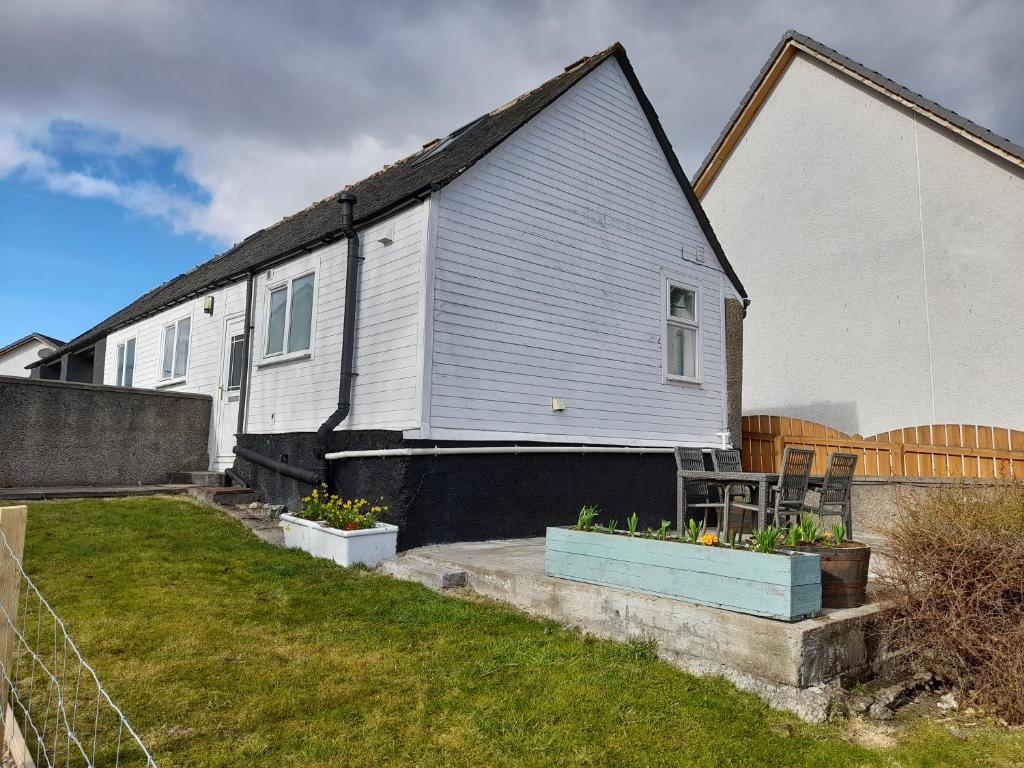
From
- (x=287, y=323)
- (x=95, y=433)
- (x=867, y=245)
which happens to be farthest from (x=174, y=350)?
(x=867, y=245)

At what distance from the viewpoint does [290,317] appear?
426 inches

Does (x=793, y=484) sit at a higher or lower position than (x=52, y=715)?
higher

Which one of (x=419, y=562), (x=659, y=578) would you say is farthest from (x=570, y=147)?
(x=659, y=578)

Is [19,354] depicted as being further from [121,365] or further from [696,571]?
[696,571]

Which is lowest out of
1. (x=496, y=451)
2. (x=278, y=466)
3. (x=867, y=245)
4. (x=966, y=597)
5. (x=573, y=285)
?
(x=966, y=597)

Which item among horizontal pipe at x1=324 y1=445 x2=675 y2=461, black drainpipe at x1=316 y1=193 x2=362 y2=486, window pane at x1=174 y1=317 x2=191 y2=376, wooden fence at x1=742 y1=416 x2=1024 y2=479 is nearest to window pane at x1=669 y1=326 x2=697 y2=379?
horizontal pipe at x1=324 y1=445 x2=675 y2=461

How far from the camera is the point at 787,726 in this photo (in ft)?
12.5

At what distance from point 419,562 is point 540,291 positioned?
14.1 feet

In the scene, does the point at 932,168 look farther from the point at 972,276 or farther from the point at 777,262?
the point at 777,262

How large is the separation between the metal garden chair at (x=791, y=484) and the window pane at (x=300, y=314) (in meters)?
6.70

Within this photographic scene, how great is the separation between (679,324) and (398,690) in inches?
349

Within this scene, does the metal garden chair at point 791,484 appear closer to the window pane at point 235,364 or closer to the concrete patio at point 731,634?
the concrete patio at point 731,634

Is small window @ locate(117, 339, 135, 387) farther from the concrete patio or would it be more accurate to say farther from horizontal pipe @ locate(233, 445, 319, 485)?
the concrete patio

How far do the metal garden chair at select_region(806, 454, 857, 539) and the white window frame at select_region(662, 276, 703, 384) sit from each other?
13.4 feet
